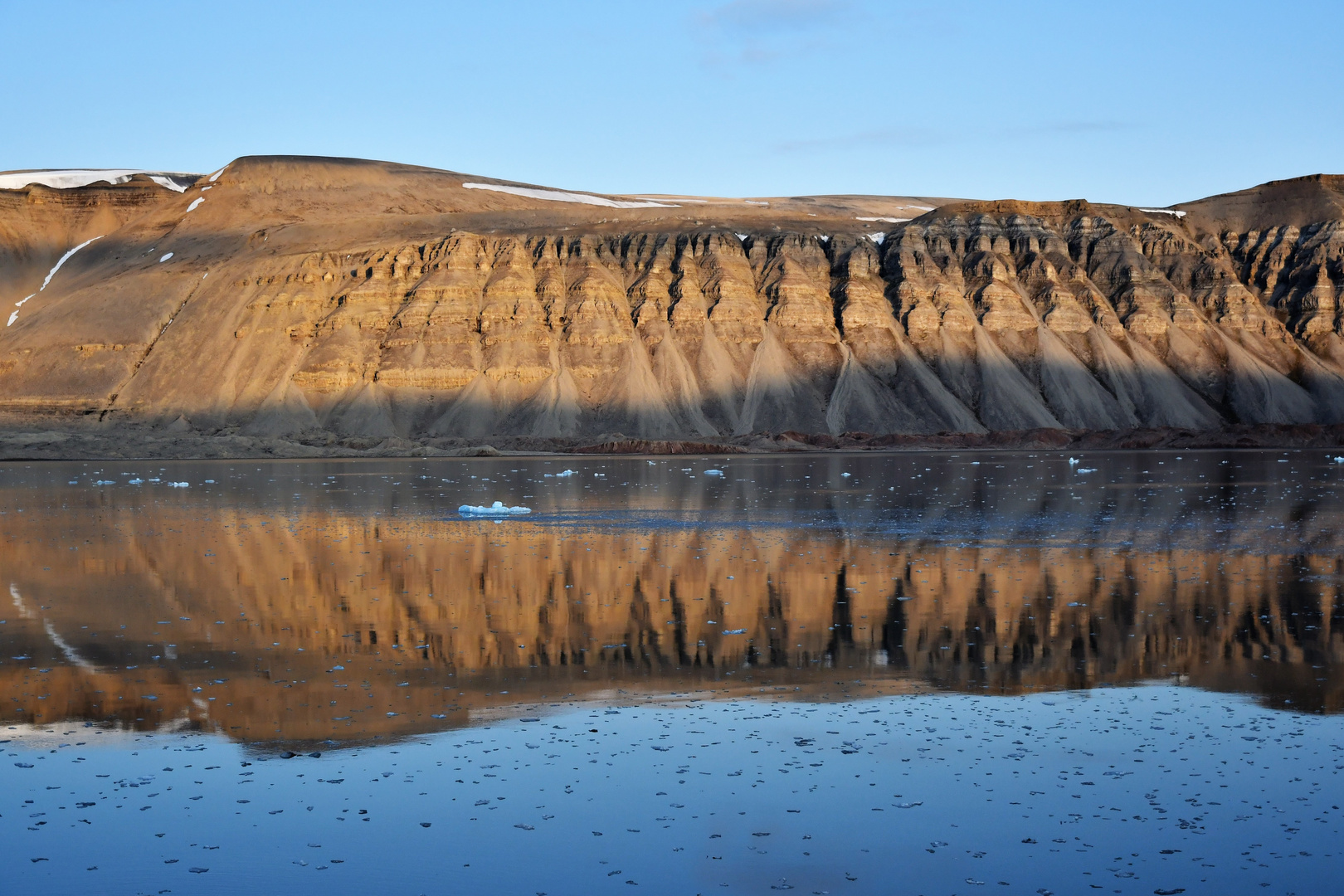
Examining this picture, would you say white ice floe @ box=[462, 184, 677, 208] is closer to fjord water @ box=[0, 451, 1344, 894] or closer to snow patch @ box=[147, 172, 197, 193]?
snow patch @ box=[147, 172, 197, 193]

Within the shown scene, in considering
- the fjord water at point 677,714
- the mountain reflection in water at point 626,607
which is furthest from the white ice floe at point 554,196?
the fjord water at point 677,714

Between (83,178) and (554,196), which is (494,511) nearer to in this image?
(554,196)

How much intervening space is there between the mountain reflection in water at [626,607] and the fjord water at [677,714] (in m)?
0.09

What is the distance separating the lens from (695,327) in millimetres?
99062

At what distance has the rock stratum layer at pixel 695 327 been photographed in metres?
93.7

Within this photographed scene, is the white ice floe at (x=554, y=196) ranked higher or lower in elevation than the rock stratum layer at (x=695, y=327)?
higher

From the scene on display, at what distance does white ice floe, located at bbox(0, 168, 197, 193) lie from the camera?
465 ft

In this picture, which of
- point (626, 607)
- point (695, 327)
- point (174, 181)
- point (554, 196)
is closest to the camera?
point (626, 607)

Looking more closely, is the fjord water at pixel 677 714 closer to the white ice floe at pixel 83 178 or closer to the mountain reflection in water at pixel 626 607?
the mountain reflection in water at pixel 626 607

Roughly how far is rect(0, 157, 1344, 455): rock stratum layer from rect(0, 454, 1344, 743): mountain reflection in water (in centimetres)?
5903

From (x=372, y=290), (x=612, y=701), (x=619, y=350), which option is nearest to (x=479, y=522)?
(x=612, y=701)

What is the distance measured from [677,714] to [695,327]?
290ft

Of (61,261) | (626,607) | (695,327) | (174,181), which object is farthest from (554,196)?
(626,607)

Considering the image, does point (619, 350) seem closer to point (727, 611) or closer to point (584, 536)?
point (584, 536)
